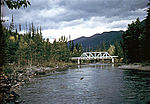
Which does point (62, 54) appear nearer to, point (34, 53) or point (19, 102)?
point (34, 53)

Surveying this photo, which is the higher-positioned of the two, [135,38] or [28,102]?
[135,38]

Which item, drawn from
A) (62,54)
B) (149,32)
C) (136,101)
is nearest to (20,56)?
(62,54)

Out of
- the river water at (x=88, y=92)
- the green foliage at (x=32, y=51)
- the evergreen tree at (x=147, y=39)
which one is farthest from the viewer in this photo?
the green foliage at (x=32, y=51)

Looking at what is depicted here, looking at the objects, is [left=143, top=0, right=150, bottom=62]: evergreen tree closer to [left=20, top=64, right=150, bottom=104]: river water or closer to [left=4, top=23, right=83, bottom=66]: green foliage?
[left=20, top=64, right=150, bottom=104]: river water

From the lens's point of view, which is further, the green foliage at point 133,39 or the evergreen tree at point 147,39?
the green foliage at point 133,39

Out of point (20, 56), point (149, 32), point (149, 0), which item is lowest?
point (20, 56)

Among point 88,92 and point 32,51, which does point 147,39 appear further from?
point 32,51

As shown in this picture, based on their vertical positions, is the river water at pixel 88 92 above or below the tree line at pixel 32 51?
below

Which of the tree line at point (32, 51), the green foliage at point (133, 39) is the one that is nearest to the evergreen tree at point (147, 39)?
the green foliage at point (133, 39)

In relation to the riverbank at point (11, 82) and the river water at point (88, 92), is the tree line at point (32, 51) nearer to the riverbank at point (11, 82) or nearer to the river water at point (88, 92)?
the riverbank at point (11, 82)

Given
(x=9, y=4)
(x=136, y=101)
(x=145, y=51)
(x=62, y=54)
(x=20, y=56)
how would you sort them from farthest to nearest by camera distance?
(x=62, y=54)
(x=20, y=56)
(x=145, y=51)
(x=136, y=101)
(x=9, y=4)

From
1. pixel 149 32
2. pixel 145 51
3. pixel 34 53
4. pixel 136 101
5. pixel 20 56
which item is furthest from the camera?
pixel 34 53

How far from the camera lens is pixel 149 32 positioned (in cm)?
4631

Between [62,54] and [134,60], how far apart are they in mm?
56181
